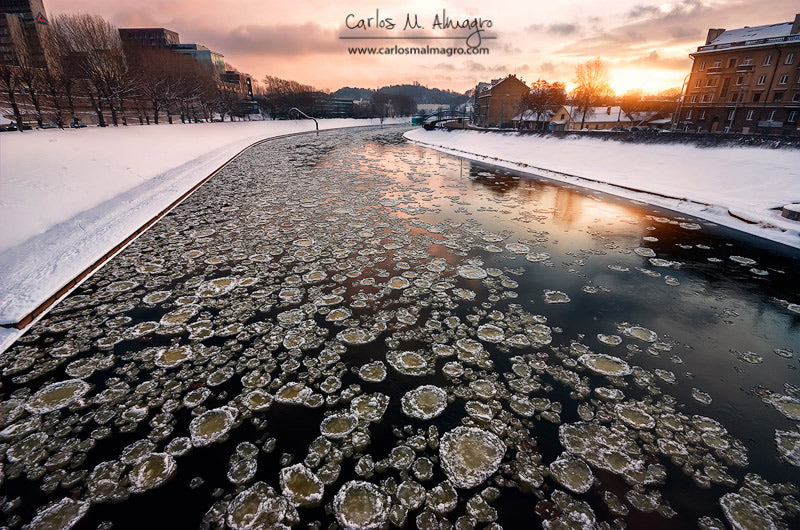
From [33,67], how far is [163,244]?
2832 cm

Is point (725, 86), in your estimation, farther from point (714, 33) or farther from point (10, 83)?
point (10, 83)

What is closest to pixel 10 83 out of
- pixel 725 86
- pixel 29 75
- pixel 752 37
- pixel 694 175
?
Result: pixel 29 75

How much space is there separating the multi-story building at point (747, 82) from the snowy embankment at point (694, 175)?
102ft

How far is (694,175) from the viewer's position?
1359cm

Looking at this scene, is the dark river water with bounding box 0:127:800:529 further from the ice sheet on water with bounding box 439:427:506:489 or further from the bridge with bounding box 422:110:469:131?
the bridge with bounding box 422:110:469:131

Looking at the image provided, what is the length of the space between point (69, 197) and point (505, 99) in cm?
6532

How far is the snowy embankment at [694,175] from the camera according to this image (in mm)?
9812

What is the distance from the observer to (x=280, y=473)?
2.69 metres

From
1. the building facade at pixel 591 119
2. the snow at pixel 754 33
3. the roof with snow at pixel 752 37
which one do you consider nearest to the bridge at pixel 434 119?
the building facade at pixel 591 119

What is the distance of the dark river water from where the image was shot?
8.20ft

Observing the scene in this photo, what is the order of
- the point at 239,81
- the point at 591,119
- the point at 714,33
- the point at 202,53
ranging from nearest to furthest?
the point at 714,33, the point at 591,119, the point at 202,53, the point at 239,81

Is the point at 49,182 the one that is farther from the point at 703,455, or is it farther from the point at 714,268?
the point at 714,268

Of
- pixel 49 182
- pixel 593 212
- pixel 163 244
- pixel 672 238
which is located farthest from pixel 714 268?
pixel 49 182

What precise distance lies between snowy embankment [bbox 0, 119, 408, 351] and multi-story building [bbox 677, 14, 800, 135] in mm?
52172
